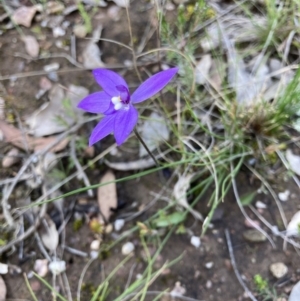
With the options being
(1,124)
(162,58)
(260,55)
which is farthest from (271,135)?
(1,124)

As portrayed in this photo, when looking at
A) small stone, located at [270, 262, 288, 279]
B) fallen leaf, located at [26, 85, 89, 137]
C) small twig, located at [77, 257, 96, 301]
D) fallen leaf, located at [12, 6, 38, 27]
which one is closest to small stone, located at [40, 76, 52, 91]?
fallen leaf, located at [26, 85, 89, 137]

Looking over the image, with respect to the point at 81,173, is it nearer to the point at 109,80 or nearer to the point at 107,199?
the point at 107,199

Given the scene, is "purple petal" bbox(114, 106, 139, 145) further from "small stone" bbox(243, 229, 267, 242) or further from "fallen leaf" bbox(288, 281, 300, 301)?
"fallen leaf" bbox(288, 281, 300, 301)

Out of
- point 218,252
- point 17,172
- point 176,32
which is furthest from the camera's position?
point 176,32

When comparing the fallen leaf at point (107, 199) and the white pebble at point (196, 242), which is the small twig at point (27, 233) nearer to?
the fallen leaf at point (107, 199)

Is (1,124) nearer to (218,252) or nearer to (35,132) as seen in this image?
(35,132)

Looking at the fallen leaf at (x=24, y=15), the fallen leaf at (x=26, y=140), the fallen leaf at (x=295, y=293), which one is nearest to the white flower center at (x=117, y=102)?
the fallen leaf at (x=26, y=140)
